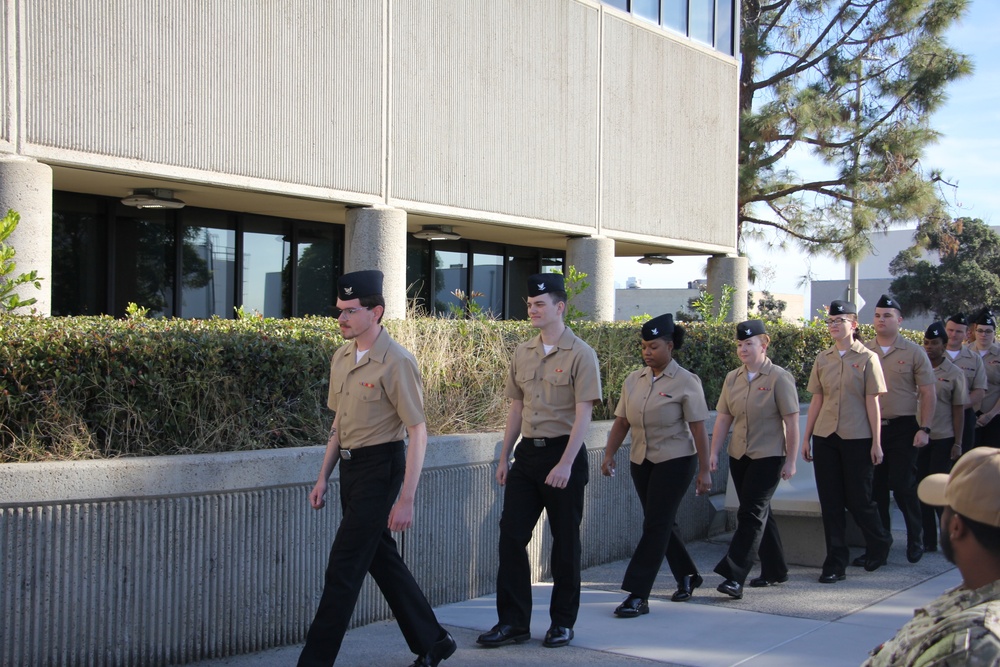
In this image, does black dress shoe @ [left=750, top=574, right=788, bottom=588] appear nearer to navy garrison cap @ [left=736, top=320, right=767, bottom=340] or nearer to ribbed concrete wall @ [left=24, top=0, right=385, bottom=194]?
navy garrison cap @ [left=736, top=320, right=767, bottom=340]

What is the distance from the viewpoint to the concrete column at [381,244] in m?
13.4

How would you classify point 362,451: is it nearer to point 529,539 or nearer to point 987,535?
point 529,539

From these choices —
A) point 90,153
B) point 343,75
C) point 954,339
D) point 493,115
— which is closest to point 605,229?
point 493,115

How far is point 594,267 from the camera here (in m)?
16.7

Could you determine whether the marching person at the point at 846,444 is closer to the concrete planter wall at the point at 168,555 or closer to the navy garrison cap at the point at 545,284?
the navy garrison cap at the point at 545,284

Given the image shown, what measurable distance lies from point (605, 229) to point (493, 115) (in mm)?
3165

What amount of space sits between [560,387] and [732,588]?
214cm

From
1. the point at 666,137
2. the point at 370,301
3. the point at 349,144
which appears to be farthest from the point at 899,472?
the point at 666,137

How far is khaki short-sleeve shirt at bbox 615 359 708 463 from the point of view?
21.3 feet

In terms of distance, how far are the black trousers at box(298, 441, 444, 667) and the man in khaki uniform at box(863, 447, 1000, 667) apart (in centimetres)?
302

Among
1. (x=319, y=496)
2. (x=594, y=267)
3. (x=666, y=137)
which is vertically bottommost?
(x=319, y=496)

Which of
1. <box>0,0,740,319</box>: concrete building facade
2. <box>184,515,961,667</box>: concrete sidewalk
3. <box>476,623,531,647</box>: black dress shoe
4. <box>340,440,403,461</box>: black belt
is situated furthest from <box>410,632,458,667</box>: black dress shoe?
<box>0,0,740,319</box>: concrete building facade

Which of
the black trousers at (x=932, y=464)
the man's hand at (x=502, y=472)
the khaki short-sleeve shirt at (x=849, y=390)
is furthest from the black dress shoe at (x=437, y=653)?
the black trousers at (x=932, y=464)

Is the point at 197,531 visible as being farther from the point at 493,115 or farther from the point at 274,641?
the point at 493,115
